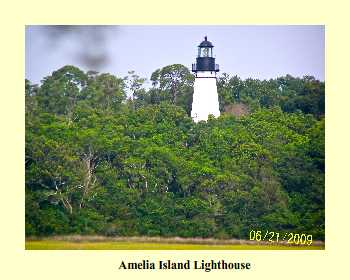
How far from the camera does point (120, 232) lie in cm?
4288

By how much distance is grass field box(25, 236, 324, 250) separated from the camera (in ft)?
136

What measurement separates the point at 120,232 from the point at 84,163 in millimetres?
2784

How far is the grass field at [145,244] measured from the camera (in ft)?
136

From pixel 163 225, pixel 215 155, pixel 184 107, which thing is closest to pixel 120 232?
pixel 163 225

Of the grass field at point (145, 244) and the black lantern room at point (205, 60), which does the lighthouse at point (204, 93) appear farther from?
the grass field at point (145, 244)

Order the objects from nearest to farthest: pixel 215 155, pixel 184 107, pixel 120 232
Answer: pixel 120 232 < pixel 215 155 < pixel 184 107

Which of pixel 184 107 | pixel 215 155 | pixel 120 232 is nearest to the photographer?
pixel 120 232

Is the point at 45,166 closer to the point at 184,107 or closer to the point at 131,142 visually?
the point at 131,142
